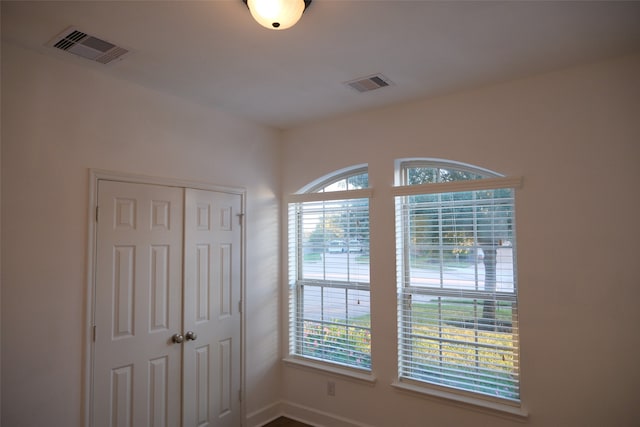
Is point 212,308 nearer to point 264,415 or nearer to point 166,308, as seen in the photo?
point 166,308

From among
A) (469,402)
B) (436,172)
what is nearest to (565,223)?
(436,172)

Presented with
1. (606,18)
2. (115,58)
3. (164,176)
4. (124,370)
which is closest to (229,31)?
(115,58)

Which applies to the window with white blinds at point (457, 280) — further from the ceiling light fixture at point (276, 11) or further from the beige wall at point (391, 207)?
the ceiling light fixture at point (276, 11)

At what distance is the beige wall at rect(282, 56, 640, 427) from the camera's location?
2.47 meters

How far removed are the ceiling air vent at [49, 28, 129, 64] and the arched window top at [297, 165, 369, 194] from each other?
2.00 meters

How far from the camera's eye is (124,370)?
2.70 metres

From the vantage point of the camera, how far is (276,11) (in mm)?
1772

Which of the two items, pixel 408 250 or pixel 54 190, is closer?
pixel 54 190

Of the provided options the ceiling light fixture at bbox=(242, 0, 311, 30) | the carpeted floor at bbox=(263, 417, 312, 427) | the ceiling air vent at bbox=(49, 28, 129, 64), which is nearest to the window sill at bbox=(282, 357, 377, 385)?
the carpeted floor at bbox=(263, 417, 312, 427)

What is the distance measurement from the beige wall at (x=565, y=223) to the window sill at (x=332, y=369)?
0.23 meters

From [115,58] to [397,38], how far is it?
1.71 meters

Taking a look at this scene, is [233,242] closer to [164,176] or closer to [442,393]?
[164,176]

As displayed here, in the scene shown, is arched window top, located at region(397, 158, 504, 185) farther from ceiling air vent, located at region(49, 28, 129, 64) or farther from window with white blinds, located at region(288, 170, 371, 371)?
ceiling air vent, located at region(49, 28, 129, 64)

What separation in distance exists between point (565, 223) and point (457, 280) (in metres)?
0.86
